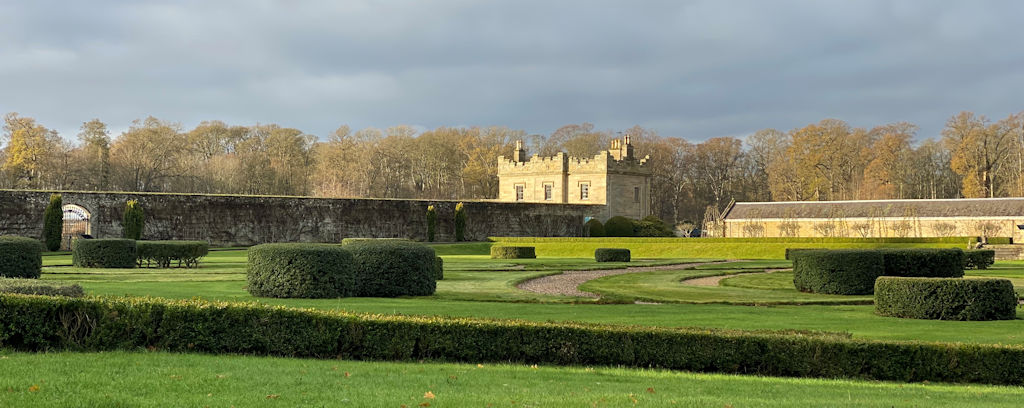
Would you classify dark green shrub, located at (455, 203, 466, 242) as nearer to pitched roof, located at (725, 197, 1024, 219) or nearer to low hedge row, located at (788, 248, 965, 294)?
pitched roof, located at (725, 197, 1024, 219)

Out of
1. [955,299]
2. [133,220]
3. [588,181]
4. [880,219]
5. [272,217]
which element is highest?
[588,181]

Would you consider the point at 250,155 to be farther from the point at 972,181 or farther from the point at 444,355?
the point at 444,355

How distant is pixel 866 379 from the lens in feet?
29.6

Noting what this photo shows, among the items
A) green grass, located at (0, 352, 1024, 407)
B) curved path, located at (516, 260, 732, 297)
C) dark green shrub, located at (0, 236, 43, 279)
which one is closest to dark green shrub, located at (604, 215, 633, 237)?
curved path, located at (516, 260, 732, 297)

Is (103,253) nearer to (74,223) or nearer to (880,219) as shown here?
(74,223)

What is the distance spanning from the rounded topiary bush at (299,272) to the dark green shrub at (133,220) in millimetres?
25930

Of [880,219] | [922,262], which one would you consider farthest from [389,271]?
[880,219]

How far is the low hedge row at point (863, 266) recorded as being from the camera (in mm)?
18391

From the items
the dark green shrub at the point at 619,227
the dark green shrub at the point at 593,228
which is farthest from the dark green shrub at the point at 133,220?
the dark green shrub at the point at 619,227

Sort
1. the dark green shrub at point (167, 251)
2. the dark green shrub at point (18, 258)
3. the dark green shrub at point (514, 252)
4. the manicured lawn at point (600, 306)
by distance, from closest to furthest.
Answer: the manicured lawn at point (600, 306) → the dark green shrub at point (18, 258) → the dark green shrub at point (167, 251) → the dark green shrub at point (514, 252)

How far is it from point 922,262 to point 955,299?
566 cm

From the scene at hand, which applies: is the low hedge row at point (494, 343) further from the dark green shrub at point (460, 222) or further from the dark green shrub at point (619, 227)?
the dark green shrub at point (619, 227)

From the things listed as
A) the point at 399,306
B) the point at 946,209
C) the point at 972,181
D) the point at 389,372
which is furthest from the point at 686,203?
the point at 389,372

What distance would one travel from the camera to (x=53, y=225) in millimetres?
37375
